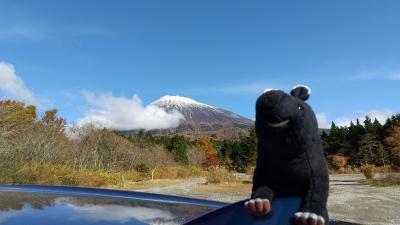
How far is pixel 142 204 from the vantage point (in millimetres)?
1981

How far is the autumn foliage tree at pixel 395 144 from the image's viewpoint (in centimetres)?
5553

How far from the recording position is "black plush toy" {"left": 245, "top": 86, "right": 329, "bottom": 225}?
1395mm

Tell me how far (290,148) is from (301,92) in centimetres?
25

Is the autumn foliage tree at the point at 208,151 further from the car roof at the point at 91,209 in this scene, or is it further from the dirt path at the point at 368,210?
the car roof at the point at 91,209

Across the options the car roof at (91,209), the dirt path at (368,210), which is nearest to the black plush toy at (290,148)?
the car roof at (91,209)

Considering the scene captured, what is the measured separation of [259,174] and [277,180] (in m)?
0.11

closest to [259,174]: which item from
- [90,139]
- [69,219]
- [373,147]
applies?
[69,219]

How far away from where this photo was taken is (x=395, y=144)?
58719 mm

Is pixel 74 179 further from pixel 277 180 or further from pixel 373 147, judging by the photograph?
pixel 373 147

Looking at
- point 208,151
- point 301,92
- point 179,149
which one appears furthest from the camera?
point 208,151

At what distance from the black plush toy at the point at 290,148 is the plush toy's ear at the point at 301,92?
0.09 meters

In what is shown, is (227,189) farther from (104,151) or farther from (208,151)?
(208,151)

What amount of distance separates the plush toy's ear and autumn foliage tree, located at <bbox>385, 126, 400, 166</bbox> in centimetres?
5682

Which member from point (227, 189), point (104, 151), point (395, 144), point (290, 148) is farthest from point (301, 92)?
point (395, 144)
